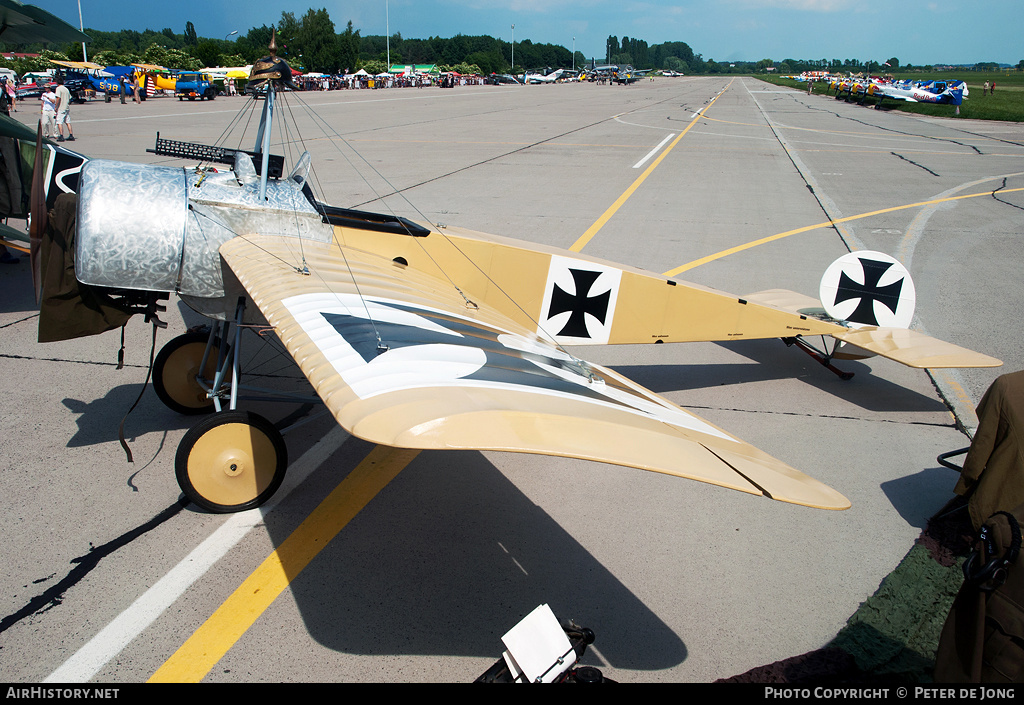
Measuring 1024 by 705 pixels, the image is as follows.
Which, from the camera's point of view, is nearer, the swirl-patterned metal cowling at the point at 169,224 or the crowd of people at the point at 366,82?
the swirl-patterned metal cowling at the point at 169,224

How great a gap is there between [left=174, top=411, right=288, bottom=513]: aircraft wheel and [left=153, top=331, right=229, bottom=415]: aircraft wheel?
129 centimetres

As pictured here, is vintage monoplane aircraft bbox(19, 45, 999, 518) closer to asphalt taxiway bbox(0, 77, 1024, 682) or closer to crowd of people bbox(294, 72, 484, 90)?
asphalt taxiway bbox(0, 77, 1024, 682)

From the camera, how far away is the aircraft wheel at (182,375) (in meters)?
5.06

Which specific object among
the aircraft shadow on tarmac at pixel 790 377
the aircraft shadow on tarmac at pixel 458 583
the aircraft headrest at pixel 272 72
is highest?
the aircraft headrest at pixel 272 72

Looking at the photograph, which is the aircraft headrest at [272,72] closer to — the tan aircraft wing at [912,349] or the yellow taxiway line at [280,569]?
the yellow taxiway line at [280,569]

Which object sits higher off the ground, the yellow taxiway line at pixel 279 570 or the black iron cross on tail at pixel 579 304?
the black iron cross on tail at pixel 579 304

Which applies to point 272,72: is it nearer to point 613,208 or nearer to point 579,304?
point 579,304

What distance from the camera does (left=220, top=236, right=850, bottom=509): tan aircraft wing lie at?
224 cm

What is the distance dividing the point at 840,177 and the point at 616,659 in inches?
754

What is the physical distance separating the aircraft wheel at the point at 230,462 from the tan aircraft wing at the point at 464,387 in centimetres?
92

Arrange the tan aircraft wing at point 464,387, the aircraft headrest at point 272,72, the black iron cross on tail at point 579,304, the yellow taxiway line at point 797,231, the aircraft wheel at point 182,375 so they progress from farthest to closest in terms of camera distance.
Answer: the yellow taxiway line at point 797,231 → the black iron cross on tail at point 579,304 → the aircraft wheel at point 182,375 → the aircraft headrest at point 272,72 → the tan aircraft wing at point 464,387

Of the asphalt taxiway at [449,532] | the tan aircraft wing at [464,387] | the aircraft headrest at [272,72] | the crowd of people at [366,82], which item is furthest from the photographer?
the crowd of people at [366,82]

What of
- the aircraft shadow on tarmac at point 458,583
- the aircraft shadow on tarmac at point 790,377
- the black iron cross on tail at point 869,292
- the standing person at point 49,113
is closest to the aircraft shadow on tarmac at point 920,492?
the aircraft shadow on tarmac at point 790,377

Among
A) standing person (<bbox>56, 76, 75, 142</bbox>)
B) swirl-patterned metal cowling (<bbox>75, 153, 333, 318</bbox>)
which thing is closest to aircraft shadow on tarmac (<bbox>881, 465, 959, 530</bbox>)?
swirl-patterned metal cowling (<bbox>75, 153, 333, 318</bbox>)
